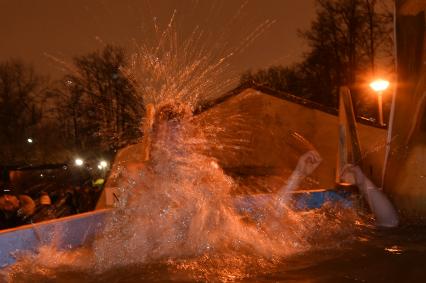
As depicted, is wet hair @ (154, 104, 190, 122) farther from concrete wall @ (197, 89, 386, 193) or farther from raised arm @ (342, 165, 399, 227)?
concrete wall @ (197, 89, 386, 193)

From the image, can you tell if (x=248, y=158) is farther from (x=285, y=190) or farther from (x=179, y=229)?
(x=179, y=229)

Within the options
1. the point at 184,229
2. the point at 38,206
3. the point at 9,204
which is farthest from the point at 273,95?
the point at 184,229

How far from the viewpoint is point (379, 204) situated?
23.7ft

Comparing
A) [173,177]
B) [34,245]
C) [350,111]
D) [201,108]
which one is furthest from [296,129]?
[34,245]

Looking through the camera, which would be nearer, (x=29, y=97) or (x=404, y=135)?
(x=404, y=135)

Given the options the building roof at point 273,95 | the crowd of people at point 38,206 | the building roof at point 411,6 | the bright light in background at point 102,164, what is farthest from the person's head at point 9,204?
the bright light in background at point 102,164

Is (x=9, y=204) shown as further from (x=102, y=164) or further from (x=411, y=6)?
(x=102, y=164)

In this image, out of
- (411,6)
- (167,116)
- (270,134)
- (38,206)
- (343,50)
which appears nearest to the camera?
(411,6)

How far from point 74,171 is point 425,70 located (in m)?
21.7

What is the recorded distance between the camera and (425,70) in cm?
652

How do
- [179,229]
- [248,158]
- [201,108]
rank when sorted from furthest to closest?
[248,158], [201,108], [179,229]

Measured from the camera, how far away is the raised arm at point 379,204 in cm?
711

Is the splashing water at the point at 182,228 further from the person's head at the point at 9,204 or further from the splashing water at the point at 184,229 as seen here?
the person's head at the point at 9,204

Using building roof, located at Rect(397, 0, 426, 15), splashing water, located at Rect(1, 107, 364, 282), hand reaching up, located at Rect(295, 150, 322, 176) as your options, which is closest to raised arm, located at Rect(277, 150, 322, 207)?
hand reaching up, located at Rect(295, 150, 322, 176)
